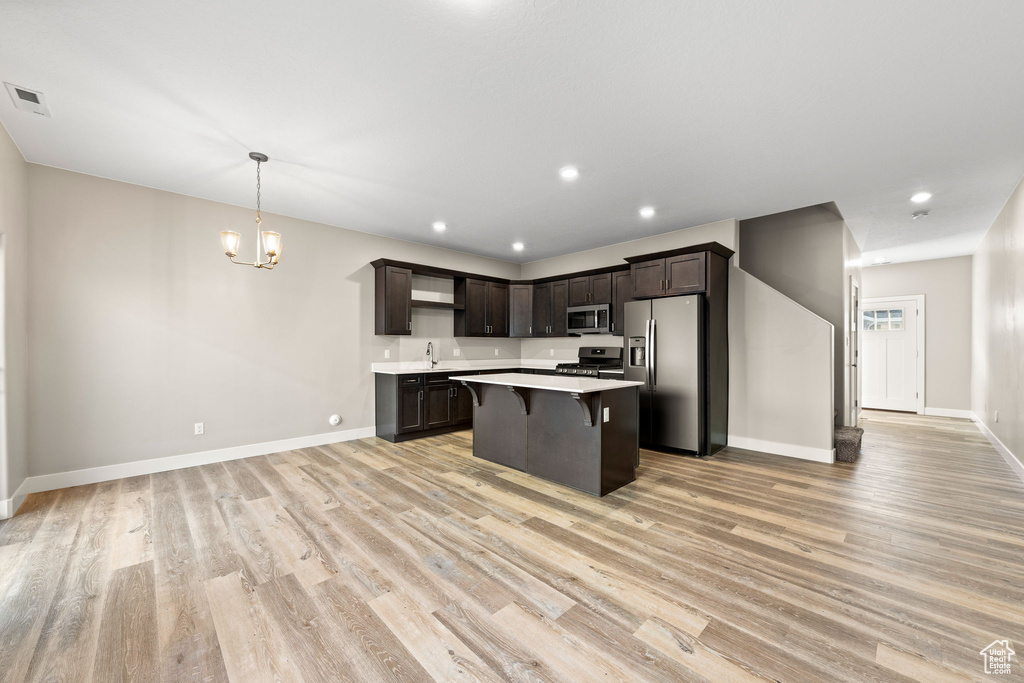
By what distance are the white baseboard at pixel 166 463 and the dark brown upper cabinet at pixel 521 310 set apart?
2997 mm

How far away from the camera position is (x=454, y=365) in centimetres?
648

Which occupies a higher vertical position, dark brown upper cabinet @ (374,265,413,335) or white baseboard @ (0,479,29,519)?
dark brown upper cabinet @ (374,265,413,335)

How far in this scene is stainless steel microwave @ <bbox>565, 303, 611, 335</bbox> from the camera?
6032 millimetres

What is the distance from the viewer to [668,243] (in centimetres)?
547

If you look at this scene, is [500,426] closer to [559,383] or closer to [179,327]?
[559,383]

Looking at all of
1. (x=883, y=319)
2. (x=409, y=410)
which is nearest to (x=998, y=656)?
(x=409, y=410)

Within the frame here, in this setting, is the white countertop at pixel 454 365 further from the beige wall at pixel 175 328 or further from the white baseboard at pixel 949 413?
the white baseboard at pixel 949 413

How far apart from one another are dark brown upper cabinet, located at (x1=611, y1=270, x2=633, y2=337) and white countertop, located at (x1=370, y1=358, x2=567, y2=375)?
1.33 metres

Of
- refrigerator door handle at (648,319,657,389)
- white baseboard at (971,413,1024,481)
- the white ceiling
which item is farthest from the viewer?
refrigerator door handle at (648,319,657,389)

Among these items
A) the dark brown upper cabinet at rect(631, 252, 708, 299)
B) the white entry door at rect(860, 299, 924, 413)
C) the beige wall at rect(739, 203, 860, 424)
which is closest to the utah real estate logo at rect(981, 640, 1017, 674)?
the dark brown upper cabinet at rect(631, 252, 708, 299)

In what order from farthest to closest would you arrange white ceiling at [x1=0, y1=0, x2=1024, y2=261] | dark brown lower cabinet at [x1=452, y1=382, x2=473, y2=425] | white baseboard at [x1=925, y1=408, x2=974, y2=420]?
white baseboard at [x1=925, y1=408, x2=974, y2=420] < dark brown lower cabinet at [x1=452, y1=382, x2=473, y2=425] < white ceiling at [x1=0, y1=0, x2=1024, y2=261]

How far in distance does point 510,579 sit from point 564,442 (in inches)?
60.5

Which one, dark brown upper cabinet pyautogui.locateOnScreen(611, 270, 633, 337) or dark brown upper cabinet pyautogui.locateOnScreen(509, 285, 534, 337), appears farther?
dark brown upper cabinet pyautogui.locateOnScreen(509, 285, 534, 337)

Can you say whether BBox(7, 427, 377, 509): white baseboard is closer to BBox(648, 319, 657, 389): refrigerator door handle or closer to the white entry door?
BBox(648, 319, 657, 389): refrigerator door handle
